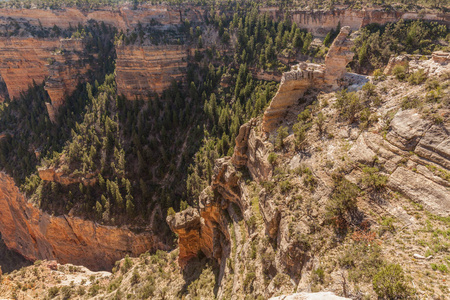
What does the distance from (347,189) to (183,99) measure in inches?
2389

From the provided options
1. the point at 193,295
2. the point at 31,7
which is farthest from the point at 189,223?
the point at 31,7

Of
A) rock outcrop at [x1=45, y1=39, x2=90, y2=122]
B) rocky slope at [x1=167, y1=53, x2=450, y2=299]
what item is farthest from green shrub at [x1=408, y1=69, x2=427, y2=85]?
rock outcrop at [x1=45, y1=39, x2=90, y2=122]

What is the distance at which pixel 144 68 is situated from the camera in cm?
6931

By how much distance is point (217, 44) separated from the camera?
7706 cm

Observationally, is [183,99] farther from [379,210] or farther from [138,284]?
[379,210]

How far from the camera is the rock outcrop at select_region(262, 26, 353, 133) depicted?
89.2 ft

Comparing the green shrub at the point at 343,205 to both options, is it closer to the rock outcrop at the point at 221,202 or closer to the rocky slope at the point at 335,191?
the rocky slope at the point at 335,191

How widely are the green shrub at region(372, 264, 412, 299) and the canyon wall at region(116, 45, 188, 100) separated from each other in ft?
234

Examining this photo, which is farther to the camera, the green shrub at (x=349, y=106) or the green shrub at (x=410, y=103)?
the green shrub at (x=349, y=106)

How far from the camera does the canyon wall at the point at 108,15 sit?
78.9 m

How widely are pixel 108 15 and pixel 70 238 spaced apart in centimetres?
8404

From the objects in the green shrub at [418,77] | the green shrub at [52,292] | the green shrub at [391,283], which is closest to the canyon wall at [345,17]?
the green shrub at [418,77]

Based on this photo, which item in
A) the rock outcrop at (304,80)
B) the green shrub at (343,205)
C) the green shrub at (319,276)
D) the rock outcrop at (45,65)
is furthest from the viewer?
the rock outcrop at (45,65)

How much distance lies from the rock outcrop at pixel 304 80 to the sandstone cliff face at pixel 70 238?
39.0 metres
